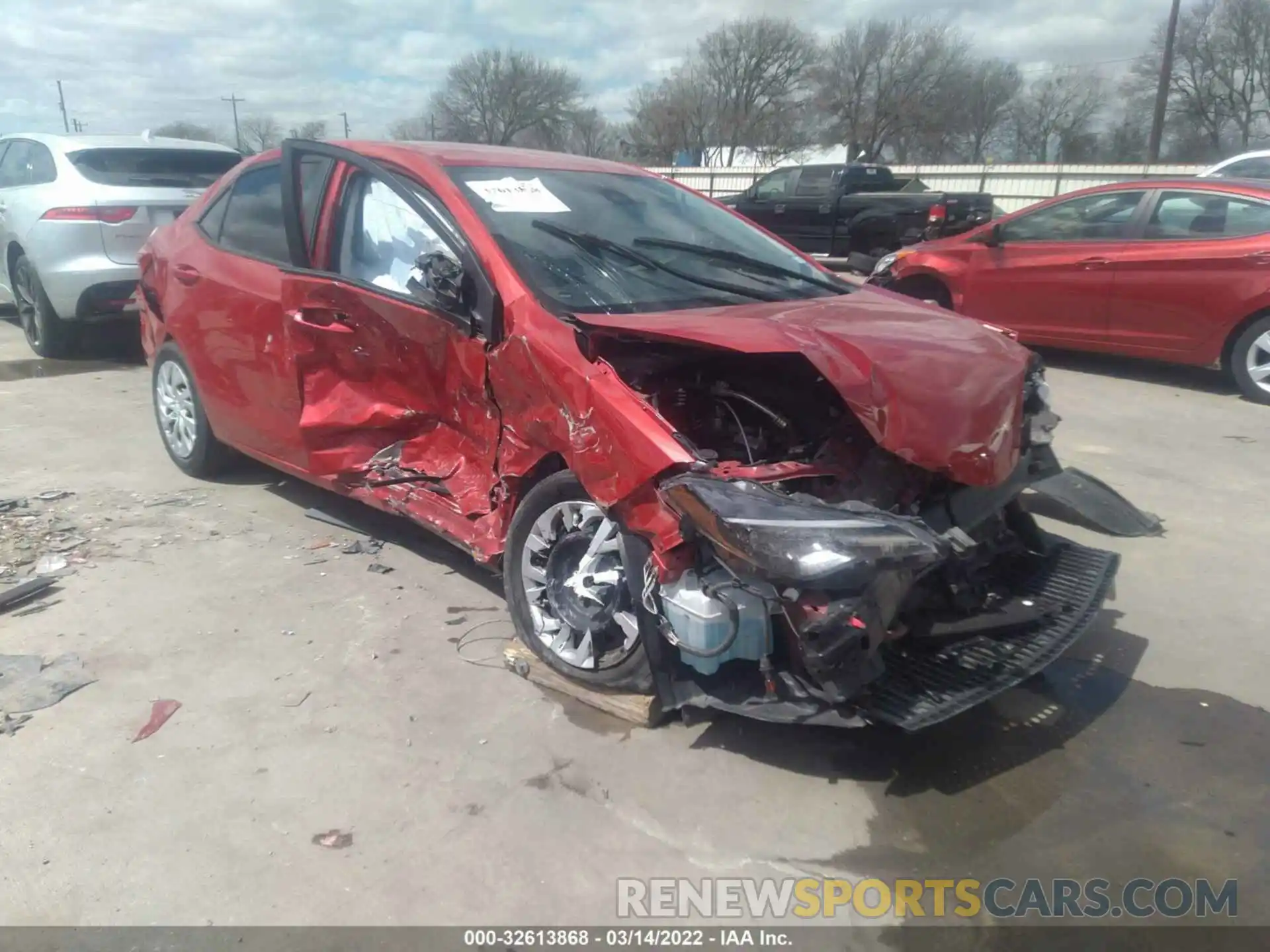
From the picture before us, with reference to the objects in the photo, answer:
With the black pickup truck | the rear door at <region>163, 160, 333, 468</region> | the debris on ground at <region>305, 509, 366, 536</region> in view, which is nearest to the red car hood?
the rear door at <region>163, 160, 333, 468</region>

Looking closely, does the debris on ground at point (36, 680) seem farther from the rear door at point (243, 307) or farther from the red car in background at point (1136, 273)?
the red car in background at point (1136, 273)

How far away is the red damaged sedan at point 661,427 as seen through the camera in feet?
8.93

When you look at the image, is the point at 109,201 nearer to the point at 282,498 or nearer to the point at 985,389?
the point at 282,498

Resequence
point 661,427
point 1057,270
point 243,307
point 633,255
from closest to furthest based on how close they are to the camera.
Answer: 1. point 661,427
2. point 633,255
3. point 243,307
4. point 1057,270

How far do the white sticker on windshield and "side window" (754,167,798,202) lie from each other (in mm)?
14340

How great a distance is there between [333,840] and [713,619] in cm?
119

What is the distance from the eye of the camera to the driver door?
366 centimetres

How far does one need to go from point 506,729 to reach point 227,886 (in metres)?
0.95

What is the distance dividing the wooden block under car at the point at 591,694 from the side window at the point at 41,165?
693 cm

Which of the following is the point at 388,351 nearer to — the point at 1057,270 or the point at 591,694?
the point at 591,694

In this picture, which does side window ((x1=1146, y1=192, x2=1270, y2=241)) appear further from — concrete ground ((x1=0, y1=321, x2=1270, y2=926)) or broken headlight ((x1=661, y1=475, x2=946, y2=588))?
broken headlight ((x1=661, y1=475, x2=946, y2=588))

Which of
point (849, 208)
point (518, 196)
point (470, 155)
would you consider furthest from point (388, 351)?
point (849, 208)

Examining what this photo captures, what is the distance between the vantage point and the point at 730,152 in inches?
2114

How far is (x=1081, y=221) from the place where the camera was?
8.37 meters
